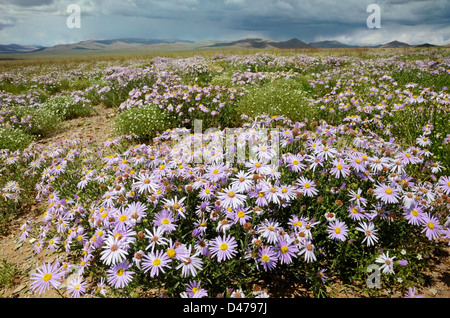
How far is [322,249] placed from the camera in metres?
2.53

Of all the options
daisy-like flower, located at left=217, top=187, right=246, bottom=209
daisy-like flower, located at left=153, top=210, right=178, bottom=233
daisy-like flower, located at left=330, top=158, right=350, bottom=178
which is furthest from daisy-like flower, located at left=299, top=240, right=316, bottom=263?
daisy-like flower, located at left=153, top=210, right=178, bottom=233

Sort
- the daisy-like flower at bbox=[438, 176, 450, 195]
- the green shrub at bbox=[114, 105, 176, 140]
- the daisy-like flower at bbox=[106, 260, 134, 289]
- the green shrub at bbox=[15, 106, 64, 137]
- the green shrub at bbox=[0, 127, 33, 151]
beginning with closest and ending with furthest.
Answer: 1. the daisy-like flower at bbox=[106, 260, 134, 289]
2. the daisy-like flower at bbox=[438, 176, 450, 195]
3. the green shrub at bbox=[0, 127, 33, 151]
4. the green shrub at bbox=[114, 105, 176, 140]
5. the green shrub at bbox=[15, 106, 64, 137]

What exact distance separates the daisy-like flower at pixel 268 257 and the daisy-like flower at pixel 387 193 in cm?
121

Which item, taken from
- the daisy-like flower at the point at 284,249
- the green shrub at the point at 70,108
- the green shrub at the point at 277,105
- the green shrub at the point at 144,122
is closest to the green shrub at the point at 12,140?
the green shrub at the point at 70,108

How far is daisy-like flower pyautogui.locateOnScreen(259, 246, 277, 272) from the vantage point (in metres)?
2.09

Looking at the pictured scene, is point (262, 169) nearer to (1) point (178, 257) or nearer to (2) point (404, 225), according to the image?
(1) point (178, 257)

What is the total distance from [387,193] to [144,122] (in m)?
5.55

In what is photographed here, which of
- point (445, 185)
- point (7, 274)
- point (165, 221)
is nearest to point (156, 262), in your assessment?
point (165, 221)

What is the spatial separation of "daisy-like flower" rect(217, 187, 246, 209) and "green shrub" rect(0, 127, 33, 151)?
21.0 feet

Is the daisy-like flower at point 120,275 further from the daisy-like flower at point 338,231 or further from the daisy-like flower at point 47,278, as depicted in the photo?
the daisy-like flower at point 338,231

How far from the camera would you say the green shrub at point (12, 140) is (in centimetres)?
601

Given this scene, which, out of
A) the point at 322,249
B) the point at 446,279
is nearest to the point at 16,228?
the point at 322,249

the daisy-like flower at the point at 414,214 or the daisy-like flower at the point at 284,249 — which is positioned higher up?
the daisy-like flower at the point at 414,214

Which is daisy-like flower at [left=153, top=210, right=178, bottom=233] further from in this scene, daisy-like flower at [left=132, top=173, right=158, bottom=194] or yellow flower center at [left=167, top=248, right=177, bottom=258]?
daisy-like flower at [left=132, top=173, right=158, bottom=194]
